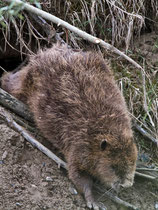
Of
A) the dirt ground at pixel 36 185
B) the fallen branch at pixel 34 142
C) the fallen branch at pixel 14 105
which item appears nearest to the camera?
the dirt ground at pixel 36 185

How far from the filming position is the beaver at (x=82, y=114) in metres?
3.19

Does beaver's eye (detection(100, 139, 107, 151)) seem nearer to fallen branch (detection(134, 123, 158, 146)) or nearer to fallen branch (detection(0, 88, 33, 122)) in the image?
fallen branch (detection(134, 123, 158, 146))

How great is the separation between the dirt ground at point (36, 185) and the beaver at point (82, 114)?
16cm

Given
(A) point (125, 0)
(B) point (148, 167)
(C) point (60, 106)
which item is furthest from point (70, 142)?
(A) point (125, 0)

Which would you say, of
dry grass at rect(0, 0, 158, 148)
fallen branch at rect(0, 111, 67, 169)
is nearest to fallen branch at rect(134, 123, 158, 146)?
dry grass at rect(0, 0, 158, 148)

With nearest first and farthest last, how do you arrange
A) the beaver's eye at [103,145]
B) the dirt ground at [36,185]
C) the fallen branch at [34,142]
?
the dirt ground at [36,185]
the beaver's eye at [103,145]
the fallen branch at [34,142]

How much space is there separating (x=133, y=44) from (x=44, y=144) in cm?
226

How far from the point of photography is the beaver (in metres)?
3.19

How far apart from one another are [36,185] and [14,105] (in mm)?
1059

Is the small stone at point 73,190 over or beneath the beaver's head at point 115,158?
beneath

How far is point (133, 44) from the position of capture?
16.3 feet

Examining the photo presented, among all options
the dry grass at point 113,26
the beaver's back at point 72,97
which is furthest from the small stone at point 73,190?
the dry grass at point 113,26

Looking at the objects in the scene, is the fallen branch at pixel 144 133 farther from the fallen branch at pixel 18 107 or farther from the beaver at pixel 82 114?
the beaver at pixel 82 114

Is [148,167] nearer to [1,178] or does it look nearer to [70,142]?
[70,142]
